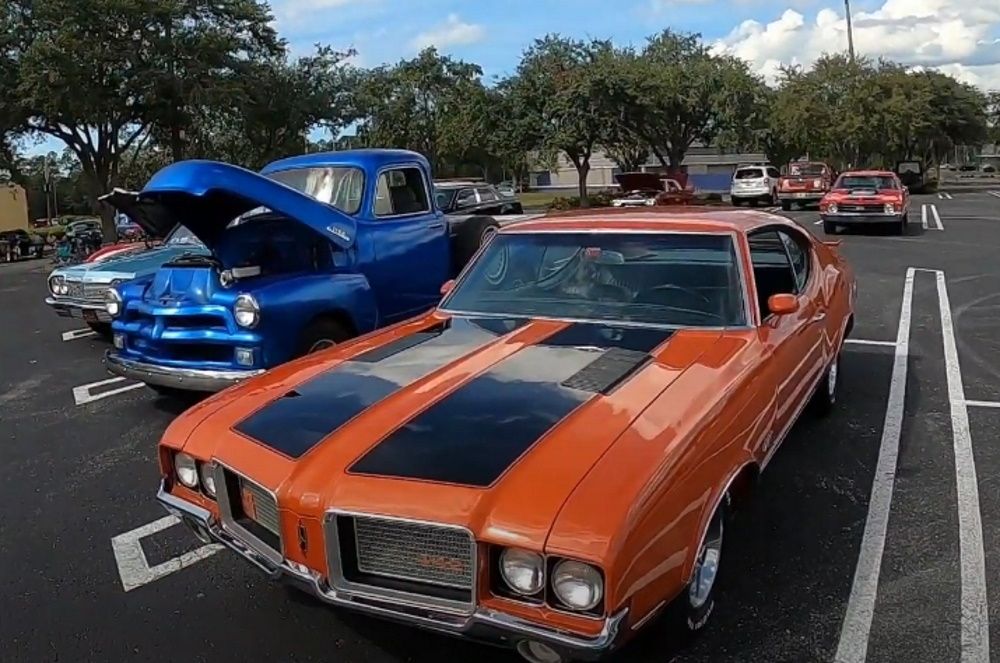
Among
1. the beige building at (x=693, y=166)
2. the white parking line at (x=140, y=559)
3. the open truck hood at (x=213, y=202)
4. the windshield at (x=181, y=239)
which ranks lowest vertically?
the white parking line at (x=140, y=559)

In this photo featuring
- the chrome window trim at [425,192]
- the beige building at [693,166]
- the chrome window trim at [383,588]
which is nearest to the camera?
the chrome window trim at [383,588]

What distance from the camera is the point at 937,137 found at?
5128cm

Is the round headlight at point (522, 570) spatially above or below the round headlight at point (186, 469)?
below

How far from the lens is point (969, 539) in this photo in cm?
414

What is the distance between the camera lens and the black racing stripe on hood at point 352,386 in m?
3.17

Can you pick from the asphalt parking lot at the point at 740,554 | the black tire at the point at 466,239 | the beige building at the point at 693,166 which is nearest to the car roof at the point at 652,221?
the asphalt parking lot at the point at 740,554

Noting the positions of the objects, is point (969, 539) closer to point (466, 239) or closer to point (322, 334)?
point (322, 334)

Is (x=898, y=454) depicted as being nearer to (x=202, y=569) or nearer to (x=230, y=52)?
(x=202, y=569)

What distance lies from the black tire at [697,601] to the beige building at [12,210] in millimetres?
50012

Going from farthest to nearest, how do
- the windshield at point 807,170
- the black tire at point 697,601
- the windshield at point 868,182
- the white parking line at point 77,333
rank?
the windshield at point 807,170, the windshield at point 868,182, the white parking line at point 77,333, the black tire at point 697,601

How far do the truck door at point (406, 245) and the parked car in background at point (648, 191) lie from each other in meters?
20.4

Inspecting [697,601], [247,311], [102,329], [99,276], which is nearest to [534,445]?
[697,601]

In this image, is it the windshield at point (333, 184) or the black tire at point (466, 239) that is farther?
the black tire at point (466, 239)

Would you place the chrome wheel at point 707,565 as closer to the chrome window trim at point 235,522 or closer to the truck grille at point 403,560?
the truck grille at point 403,560
